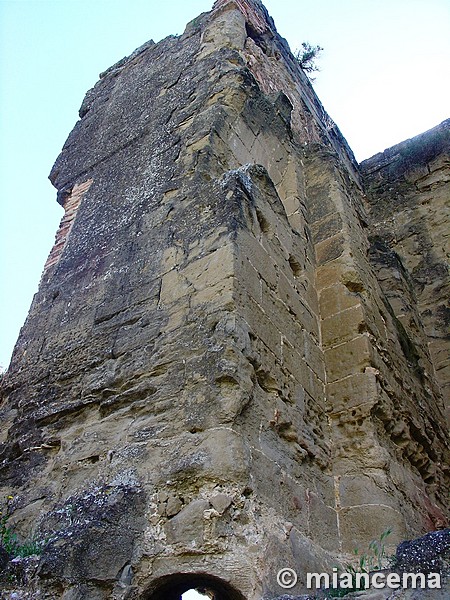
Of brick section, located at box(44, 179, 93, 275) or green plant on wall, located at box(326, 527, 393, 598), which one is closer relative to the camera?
green plant on wall, located at box(326, 527, 393, 598)

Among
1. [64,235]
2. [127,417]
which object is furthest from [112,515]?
[64,235]

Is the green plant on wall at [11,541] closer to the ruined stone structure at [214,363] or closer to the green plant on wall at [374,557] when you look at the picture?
the ruined stone structure at [214,363]

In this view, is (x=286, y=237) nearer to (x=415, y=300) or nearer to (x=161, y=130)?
(x=161, y=130)

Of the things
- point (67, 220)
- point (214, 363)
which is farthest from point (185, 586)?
point (67, 220)

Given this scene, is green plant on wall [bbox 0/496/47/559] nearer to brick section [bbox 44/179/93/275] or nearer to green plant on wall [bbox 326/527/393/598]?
green plant on wall [bbox 326/527/393/598]

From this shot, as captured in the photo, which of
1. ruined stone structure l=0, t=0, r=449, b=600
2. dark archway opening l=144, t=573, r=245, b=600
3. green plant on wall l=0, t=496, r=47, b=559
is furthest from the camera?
green plant on wall l=0, t=496, r=47, b=559

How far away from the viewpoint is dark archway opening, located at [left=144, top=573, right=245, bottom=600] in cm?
218

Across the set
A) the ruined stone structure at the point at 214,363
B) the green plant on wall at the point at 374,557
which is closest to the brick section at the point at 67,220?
the ruined stone structure at the point at 214,363

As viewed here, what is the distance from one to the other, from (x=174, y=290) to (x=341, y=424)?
1199 mm

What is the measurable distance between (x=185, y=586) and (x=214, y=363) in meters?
0.94

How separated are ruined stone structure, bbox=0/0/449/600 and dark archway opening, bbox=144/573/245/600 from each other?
0.01 m

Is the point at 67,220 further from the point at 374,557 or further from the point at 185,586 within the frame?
the point at 374,557

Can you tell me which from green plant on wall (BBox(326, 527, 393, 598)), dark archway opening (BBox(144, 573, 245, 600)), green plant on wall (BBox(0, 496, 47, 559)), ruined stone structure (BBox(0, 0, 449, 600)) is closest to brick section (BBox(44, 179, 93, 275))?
ruined stone structure (BBox(0, 0, 449, 600))

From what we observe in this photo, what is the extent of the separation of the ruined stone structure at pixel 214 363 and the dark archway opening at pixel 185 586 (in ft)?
0.04
